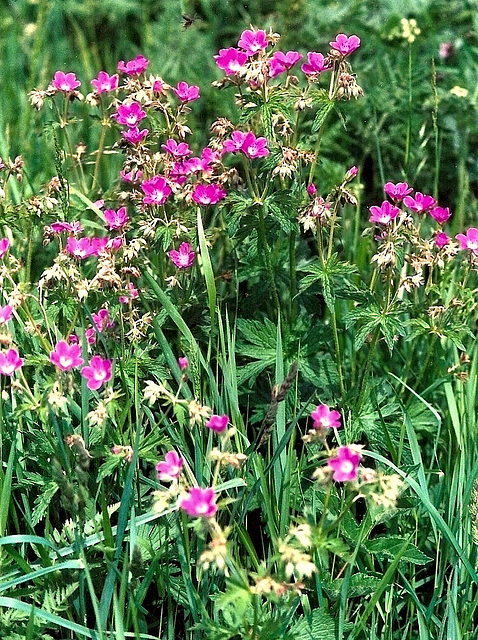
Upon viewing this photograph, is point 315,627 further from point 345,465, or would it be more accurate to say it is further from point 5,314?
point 5,314

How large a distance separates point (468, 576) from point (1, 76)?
2.98 metres

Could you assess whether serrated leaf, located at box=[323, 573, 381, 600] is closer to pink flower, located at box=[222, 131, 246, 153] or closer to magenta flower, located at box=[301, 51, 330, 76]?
pink flower, located at box=[222, 131, 246, 153]

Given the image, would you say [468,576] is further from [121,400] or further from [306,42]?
[306,42]

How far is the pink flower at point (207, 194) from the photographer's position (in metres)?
2.11

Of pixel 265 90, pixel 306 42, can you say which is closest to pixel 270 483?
pixel 265 90

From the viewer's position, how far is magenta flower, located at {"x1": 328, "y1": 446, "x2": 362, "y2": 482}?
1.52 metres

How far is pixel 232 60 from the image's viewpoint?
6.74ft

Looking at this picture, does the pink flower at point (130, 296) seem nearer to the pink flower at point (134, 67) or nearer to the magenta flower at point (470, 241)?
the pink flower at point (134, 67)

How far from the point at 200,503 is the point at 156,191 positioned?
863 mm

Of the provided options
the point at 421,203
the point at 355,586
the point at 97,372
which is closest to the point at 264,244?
the point at 421,203

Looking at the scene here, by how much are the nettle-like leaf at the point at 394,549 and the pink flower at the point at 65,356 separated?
2.49 ft

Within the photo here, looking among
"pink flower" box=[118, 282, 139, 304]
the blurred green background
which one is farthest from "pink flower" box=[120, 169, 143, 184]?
the blurred green background

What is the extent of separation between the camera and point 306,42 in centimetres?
377

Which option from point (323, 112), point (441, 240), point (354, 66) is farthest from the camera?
point (354, 66)
